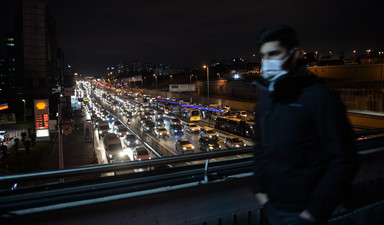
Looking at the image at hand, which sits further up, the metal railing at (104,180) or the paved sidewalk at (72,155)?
the metal railing at (104,180)

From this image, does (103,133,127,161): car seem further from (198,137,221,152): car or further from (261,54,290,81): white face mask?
(261,54,290,81): white face mask

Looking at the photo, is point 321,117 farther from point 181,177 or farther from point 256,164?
point 181,177

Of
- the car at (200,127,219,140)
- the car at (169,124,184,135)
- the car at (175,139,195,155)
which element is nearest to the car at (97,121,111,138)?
the car at (169,124,184,135)

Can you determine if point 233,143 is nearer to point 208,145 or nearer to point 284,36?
point 208,145

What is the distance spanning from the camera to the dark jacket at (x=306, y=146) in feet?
5.66

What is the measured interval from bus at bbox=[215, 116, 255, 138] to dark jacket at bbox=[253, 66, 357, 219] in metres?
29.1

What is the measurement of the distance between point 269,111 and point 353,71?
56122 millimetres

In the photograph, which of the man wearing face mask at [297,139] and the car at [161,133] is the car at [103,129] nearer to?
the car at [161,133]

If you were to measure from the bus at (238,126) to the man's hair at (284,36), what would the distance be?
2910 cm

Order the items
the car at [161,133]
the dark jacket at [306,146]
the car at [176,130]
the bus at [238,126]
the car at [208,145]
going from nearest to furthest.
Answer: the dark jacket at [306,146]
the car at [208,145]
the bus at [238,126]
the car at [161,133]
the car at [176,130]

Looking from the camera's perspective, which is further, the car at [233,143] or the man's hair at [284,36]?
the car at [233,143]

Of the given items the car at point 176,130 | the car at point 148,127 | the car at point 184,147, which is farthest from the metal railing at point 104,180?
the car at point 148,127

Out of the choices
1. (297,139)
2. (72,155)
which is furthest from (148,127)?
(297,139)

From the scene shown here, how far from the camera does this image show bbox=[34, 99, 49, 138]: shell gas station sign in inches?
1119
